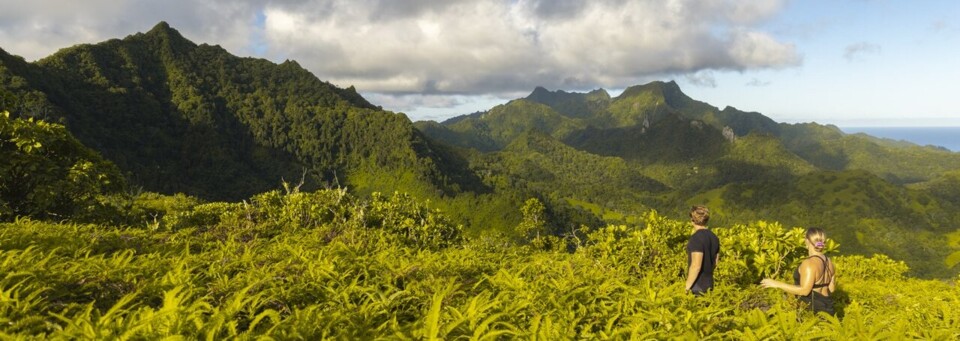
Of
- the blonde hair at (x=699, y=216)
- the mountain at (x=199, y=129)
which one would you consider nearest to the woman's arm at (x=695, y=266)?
the blonde hair at (x=699, y=216)

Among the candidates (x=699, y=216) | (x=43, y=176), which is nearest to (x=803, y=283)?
(x=699, y=216)

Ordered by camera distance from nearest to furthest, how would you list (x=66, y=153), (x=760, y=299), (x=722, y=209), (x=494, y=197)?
(x=760, y=299), (x=66, y=153), (x=494, y=197), (x=722, y=209)

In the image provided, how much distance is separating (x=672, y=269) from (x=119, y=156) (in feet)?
510

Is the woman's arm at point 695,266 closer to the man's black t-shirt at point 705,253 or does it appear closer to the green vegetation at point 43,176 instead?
the man's black t-shirt at point 705,253

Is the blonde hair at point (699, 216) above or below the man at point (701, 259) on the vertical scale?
above

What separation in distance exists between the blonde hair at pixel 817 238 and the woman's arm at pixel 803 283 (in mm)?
292

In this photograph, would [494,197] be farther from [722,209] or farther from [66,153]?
[66,153]

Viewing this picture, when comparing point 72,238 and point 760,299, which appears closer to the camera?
point 72,238

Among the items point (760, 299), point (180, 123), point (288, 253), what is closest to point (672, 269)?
point (760, 299)

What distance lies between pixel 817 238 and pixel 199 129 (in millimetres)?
195388

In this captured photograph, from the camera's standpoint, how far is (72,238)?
16.5 ft

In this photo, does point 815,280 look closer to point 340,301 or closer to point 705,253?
point 705,253

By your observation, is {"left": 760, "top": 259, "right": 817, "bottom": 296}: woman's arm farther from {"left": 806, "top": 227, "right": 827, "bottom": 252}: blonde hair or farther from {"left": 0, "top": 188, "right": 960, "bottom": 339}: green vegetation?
{"left": 0, "top": 188, "right": 960, "bottom": 339}: green vegetation

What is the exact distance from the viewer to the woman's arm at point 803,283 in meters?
5.90
